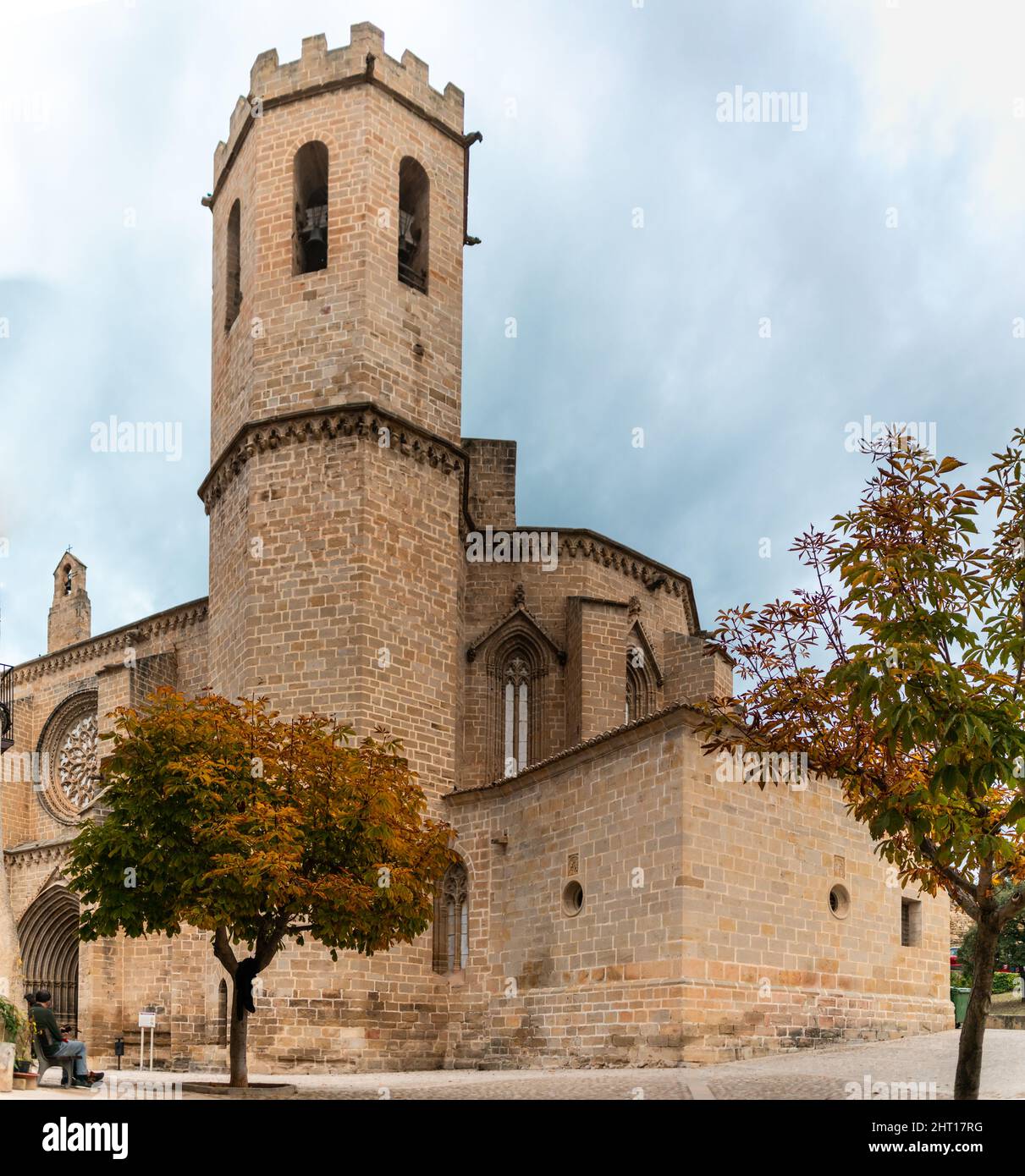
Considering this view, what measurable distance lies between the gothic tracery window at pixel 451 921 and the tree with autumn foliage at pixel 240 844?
5938 mm

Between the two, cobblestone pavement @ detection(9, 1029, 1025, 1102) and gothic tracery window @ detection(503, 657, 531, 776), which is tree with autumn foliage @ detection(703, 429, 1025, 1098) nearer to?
cobblestone pavement @ detection(9, 1029, 1025, 1102)

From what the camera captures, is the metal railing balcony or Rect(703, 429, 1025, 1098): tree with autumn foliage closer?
Rect(703, 429, 1025, 1098): tree with autumn foliage

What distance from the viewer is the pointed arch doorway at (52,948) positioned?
102 feet

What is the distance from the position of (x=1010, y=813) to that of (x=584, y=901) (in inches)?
383

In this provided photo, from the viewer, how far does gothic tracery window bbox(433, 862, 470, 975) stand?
21.5 m

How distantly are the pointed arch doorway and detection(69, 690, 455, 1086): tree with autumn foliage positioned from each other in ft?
56.0

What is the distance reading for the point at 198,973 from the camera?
79.0 ft

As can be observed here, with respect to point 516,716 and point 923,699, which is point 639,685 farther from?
point 923,699

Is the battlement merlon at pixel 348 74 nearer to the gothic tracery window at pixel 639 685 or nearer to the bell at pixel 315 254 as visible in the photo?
the bell at pixel 315 254

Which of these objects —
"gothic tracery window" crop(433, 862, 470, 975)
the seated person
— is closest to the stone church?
"gothic tracery window" crop(433, 862, 470, 975)

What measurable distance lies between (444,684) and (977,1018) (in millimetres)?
13274

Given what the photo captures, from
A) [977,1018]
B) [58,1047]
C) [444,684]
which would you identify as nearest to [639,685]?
[444,684]
